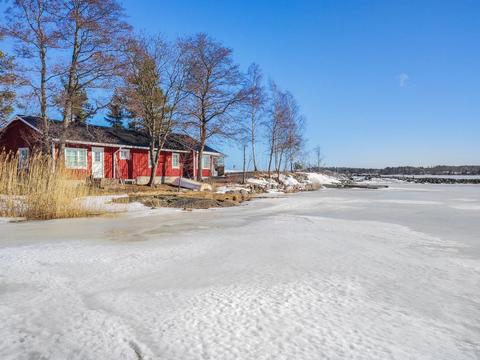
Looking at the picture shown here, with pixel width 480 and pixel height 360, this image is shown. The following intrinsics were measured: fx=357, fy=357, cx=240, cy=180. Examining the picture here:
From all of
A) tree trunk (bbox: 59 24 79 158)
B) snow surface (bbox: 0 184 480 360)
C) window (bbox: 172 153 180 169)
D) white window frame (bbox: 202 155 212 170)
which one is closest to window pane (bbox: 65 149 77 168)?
tree trunk (bbox: 59 24 79 158)

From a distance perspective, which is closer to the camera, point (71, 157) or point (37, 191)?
point (37, 191)

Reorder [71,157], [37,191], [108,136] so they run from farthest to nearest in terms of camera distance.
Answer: [108,136], [71,157], [37,191]

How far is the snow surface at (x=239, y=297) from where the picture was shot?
210cm

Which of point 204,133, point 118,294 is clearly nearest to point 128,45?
point 204,133

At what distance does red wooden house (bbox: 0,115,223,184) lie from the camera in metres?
19.6

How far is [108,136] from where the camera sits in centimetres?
2233

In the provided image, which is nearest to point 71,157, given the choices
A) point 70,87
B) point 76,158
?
point 76,158

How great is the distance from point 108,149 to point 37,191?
14.3 m

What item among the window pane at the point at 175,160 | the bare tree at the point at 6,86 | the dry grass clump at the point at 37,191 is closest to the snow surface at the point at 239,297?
the dry grass clump at the point at 37,191

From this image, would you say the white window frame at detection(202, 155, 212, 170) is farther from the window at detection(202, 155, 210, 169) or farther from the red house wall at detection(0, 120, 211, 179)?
the red house wall at detection(0, 120, 211, 179)

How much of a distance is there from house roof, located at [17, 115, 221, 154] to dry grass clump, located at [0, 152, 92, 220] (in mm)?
8126

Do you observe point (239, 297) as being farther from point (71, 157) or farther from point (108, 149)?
point (108, 149)

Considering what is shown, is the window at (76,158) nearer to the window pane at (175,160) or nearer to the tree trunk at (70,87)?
the tree trunk at (70,87)

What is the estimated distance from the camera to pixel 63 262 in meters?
4.09
